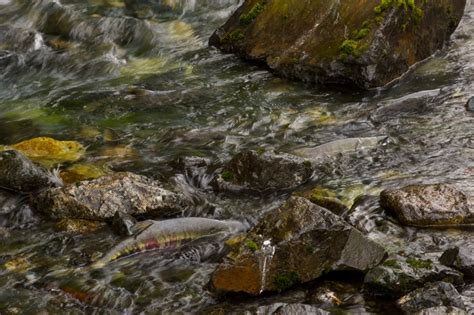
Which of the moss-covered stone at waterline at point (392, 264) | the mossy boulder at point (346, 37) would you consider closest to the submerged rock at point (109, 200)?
the moss-covered stone at waterline at point (392, 264)

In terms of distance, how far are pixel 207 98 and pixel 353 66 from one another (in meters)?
2.36

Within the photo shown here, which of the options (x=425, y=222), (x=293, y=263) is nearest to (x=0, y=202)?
(x=293, y=263)

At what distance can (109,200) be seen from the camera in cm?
666

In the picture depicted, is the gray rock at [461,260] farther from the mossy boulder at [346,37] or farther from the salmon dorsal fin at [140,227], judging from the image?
the mossy boulder at [346,37]

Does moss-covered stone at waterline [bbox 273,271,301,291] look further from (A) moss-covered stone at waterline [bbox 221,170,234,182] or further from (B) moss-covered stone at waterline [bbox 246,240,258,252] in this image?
(A) moss-covered stone at waterline [bbox 221,170,234,182]

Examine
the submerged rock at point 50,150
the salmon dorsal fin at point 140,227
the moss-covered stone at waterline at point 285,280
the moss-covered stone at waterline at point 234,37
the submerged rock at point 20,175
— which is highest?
the moss-covered stone at waterline at point 234,37

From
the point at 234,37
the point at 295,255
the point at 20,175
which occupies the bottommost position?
the point at 295,255

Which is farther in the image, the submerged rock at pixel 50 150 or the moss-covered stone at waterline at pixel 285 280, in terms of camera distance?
the submerged rock at pixel 50 150

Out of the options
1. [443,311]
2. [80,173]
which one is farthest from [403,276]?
[80,173]

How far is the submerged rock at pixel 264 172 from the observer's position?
715 cm

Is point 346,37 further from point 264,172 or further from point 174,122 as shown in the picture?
point 264,172

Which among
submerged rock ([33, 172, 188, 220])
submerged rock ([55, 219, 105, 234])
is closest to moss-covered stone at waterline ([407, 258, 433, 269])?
submerged rock ([33, 172, 188, 220])

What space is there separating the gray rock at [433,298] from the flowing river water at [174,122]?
1.04 feet

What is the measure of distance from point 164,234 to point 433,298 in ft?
8.57
